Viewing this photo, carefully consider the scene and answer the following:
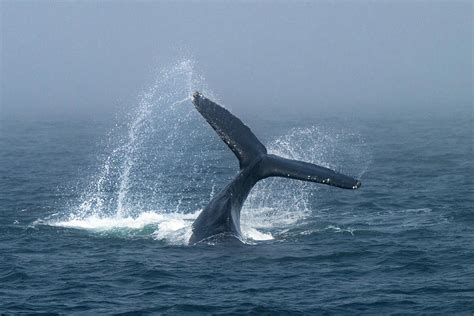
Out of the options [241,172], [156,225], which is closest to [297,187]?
[156,225]

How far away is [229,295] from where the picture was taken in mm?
17703

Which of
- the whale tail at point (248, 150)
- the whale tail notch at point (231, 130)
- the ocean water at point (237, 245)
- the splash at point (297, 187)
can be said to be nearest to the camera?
the ocean water at point (237, 245)

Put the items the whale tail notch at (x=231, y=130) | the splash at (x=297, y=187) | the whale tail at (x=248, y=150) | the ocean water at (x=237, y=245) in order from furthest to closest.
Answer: the splash at (x=297, y=187) → the whale tail notch at (x=231, y=130) → the whale tail at (x=248, y=150) → the ocean water at (x=237, y=245)

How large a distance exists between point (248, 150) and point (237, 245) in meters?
2.93

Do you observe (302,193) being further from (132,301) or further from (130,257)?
(132,301)

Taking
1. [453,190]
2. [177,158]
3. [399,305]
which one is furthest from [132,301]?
[177,158]

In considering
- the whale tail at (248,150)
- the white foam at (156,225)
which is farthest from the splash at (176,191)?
the whale tail at (248,150)

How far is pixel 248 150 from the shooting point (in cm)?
2320

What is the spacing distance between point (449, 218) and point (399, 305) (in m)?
9.42

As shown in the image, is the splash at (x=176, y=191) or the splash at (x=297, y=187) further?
the splash at (x=297, y=187)

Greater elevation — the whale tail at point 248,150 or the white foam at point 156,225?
the whale tail at point 248,150

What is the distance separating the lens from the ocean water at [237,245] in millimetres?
17547

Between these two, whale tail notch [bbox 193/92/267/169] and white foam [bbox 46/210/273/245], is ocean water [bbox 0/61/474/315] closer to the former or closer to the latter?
white foam [bbox 46/210/273/245]

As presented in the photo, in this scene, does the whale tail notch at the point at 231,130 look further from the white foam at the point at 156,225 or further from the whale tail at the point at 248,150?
the white foam at the point at 156,225
